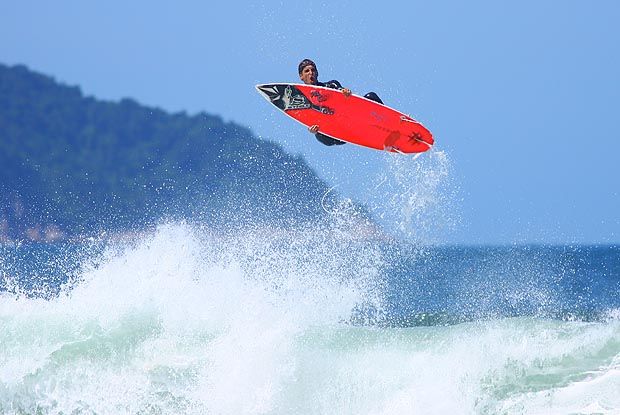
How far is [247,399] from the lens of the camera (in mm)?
9203

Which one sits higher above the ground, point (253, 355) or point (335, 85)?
point (335, 85)

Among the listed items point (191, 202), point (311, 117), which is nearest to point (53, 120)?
point (191, 202)

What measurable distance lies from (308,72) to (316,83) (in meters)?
0.18

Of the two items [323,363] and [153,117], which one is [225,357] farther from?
[153,117]

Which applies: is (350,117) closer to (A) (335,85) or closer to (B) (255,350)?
(A) (335,85)

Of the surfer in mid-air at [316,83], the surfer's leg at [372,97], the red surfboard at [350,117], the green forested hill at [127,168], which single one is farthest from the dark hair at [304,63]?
the green forested hill at [127,168]

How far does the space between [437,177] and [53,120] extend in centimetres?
8403

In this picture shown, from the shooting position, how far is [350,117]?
12477 millimetres

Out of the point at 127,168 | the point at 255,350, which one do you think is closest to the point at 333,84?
the point at 255,350

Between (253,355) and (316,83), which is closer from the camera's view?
(253,355)

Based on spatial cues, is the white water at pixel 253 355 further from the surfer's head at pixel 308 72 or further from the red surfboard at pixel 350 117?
the surfer's head at pixel 308 72

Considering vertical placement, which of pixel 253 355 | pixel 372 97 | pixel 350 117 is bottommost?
pixel 253 355

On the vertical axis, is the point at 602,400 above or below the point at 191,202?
below

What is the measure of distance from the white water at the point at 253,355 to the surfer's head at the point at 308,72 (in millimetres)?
2796
